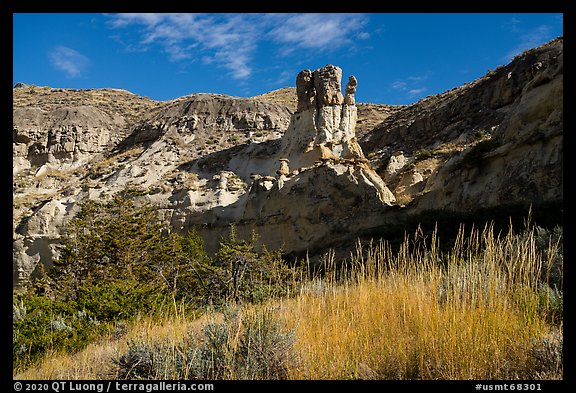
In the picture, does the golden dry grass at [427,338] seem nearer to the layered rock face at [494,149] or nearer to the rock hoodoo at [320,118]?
the layered rock face at [494,149]

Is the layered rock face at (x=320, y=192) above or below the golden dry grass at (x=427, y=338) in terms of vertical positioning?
above

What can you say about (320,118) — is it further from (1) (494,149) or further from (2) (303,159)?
(1) (494,149)

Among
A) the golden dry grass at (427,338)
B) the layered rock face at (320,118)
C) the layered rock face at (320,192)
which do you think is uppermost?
the layered rock face at (320,118)

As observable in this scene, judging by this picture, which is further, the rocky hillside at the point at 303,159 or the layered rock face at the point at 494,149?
the rocky hillside at the point at 303,159

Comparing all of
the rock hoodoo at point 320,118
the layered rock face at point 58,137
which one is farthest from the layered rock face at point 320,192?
the layered rock face at point 58,137

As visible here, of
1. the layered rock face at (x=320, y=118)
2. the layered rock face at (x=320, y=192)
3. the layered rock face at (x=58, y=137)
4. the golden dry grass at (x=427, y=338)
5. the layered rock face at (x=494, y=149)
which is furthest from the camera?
the layered rock face at (x=58, y=137)

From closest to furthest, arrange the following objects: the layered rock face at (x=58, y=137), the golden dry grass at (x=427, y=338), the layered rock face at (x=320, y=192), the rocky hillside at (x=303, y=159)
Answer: the golden dry grass at (x=427, y=338) < the rocky hillside at (x=303, y=159) < the layered rock face at (x=320, y=192) < the layered rock face at (x=58, y=137)

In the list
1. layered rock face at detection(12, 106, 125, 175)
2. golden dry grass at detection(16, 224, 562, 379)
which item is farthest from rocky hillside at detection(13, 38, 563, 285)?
golden dry grass at detection(16, 224, 562, 379)

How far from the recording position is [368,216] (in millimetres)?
22156

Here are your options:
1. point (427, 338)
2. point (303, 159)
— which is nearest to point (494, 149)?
point (303, 159)

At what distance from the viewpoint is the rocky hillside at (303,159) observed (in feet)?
57.0

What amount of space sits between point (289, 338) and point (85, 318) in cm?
705

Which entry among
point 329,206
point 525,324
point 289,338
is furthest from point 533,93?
point 289,338
